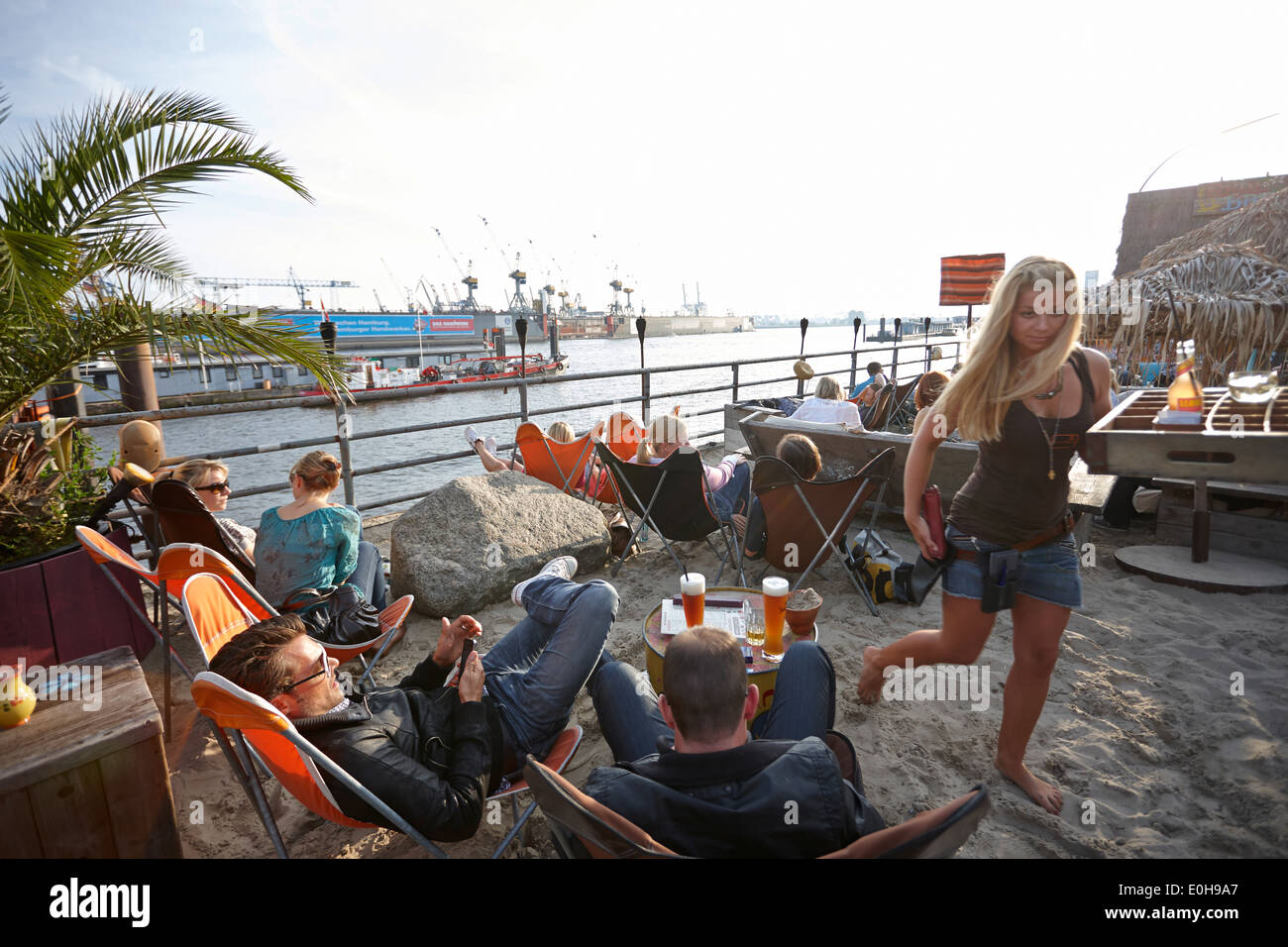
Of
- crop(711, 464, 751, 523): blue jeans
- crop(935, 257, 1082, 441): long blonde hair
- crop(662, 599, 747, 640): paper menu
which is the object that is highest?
crop(935, 257, 1082, 441): long blonde hair

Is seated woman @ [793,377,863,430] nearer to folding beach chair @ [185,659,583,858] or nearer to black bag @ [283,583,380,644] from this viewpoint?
black bag @ [283,583,380,644]

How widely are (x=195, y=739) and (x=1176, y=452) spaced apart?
3290 mm

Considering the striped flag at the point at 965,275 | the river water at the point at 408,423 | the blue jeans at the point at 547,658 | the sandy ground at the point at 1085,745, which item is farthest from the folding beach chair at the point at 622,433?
the striped flag at the point at 965,275

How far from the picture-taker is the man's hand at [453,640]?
1.92m

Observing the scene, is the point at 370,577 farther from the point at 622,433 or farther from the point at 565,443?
the point at 622,433

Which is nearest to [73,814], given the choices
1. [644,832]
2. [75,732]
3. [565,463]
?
[75,732]

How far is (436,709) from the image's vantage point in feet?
5.57

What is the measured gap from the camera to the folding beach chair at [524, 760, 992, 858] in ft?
2.77

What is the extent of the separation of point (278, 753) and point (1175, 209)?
1855cm

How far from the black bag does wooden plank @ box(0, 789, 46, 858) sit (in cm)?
111

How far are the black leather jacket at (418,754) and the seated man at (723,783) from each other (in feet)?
1.55

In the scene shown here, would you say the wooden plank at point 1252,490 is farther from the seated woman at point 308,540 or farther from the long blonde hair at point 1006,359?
the seated woman at point 308,540

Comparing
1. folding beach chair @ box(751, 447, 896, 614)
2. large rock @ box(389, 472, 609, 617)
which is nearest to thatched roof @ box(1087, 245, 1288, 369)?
folding beach chair @ box(751, 447, 896, 614)

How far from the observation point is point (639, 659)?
2949 mm
